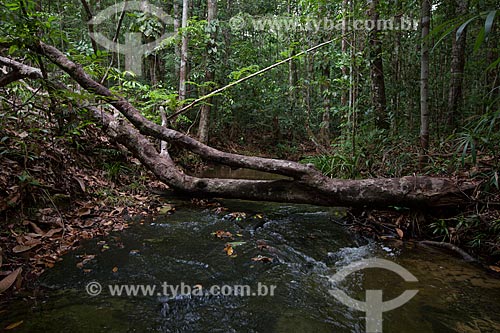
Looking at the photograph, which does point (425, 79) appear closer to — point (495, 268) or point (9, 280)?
point (495, 268)

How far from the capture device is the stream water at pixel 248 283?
1981 mm

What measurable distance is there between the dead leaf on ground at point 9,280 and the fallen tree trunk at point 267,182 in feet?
7.91

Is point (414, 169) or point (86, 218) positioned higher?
point (414, 169)

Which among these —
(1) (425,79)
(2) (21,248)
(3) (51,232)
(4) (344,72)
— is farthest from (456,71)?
(2) (21,248)

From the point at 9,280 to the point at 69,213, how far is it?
1.52m

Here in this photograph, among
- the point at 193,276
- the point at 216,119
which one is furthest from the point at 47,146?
the point at 216,119

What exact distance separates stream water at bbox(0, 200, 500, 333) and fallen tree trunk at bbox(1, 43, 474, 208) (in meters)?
0.53

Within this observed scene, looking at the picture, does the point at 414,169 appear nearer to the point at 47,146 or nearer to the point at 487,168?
the point at 487,168

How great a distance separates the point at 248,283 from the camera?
2527 millimetres

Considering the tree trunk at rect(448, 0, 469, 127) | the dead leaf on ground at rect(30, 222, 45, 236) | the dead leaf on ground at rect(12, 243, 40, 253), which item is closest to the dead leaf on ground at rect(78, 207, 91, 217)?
the dead leaf on ground at rect(30, 222, 45, 236)

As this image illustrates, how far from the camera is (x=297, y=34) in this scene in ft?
31.8

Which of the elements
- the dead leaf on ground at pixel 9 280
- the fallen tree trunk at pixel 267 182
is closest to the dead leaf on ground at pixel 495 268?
the fallen tree trunk at pixel 267 182

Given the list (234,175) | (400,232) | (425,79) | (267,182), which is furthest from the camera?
(234,175)

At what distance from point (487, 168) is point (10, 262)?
5.05 meters
